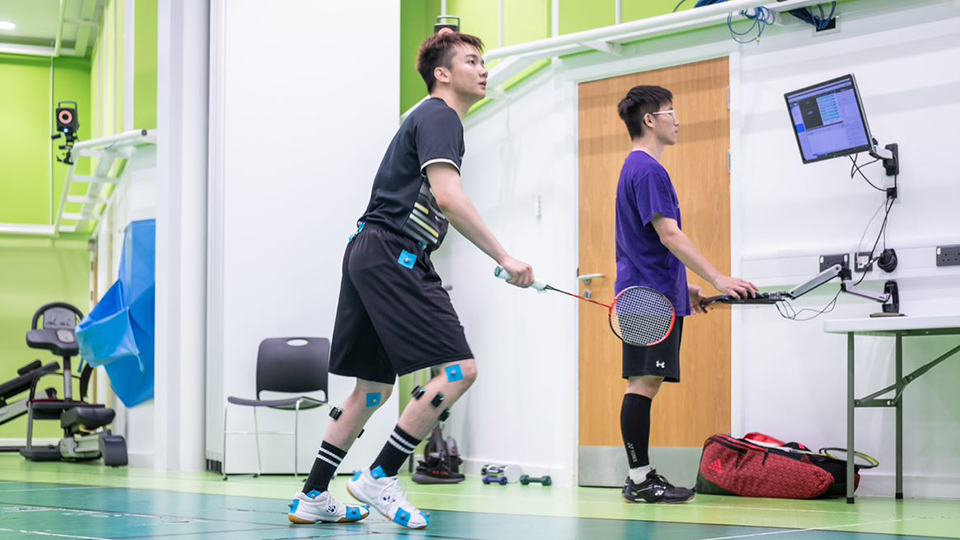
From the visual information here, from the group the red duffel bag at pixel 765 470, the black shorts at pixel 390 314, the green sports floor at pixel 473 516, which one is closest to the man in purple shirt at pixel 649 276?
the green sports floor at pixel 473 516

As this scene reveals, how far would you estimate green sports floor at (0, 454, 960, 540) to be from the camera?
3092 millimetres

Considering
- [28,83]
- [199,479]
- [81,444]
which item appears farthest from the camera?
[28,83]

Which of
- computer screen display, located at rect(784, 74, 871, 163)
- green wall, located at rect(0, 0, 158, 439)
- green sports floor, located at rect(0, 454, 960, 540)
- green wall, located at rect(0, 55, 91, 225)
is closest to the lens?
green sports floor, located at rect(0, 454, 960, 540)

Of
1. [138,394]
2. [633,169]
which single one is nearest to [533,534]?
[633,169]

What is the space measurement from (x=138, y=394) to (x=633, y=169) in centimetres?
512

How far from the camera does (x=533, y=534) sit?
10.3 ft

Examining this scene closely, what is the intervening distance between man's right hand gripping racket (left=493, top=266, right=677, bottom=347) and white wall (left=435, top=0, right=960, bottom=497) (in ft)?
5.42

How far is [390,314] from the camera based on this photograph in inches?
130

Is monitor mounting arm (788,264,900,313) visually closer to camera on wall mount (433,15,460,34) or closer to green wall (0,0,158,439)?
camera on wall mount (433,15,460,34)

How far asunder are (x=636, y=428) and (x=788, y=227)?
5.54 ft

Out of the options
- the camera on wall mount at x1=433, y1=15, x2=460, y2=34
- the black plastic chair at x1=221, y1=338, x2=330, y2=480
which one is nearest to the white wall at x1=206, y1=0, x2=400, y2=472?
the black plastic chair at x1=221, y1=338, x2=330, y2=480

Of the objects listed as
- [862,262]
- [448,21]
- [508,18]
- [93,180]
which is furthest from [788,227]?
[93,180]

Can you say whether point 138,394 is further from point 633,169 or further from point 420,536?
point 420,536

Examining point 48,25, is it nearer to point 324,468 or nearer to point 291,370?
point 291,370
